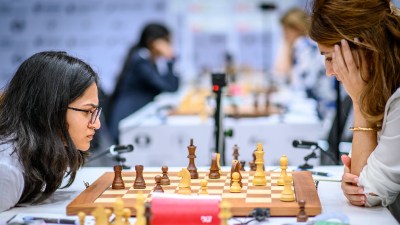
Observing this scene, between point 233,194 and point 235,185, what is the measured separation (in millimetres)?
45

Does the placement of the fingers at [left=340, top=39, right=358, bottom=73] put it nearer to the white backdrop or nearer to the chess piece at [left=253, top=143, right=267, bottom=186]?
the chess piece at [left=253, top=143, right=267, bottom=186]

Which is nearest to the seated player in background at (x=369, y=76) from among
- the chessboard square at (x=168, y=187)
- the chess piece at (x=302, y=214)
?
the chess piece at (x=302, y=214)

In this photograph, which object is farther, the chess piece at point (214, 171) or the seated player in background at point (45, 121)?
the chess piece at point (214, 171)

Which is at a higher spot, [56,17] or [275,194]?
[56,17]

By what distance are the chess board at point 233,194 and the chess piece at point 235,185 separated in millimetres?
16

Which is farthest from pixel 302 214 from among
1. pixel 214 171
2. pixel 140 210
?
pixel 214 171

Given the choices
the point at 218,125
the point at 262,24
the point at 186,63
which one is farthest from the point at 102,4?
the point at 218,125

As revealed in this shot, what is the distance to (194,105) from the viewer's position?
5.71 meters

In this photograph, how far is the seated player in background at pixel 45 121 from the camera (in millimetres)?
2270

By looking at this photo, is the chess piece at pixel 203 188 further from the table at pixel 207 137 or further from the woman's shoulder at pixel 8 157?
the table at pixel 207 137

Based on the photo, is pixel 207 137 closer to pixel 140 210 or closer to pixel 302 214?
pixel 302 214

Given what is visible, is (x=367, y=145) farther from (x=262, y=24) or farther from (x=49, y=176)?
(x=262, y=24)

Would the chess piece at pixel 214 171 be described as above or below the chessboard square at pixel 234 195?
above

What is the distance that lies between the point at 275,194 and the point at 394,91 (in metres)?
0.49
